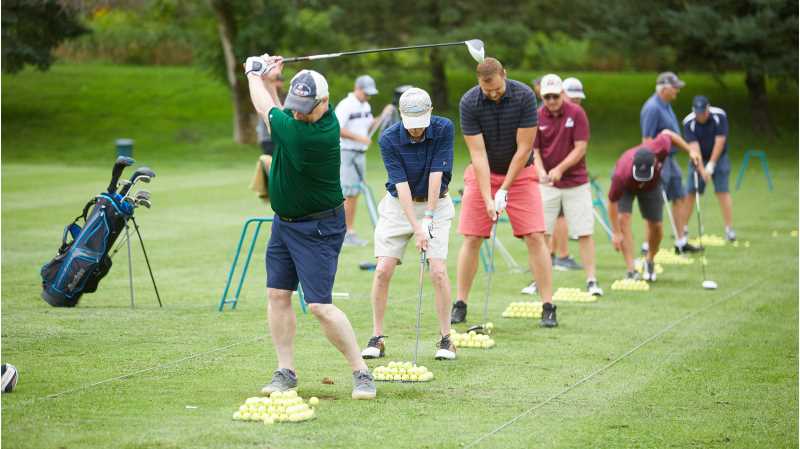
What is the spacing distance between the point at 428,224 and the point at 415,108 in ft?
2.69

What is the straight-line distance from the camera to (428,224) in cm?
870

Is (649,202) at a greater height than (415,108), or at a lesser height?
lesser

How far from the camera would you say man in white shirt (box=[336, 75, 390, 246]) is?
1602cm

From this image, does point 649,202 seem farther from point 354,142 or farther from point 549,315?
point 354,142

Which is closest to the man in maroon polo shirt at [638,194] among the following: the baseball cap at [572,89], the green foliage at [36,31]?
the baseball cap at [572,89]

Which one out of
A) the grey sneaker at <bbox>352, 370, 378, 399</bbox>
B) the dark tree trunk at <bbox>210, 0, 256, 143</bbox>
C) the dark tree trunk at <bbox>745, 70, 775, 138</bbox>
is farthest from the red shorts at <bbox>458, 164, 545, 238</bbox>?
the dark tree trunk at <bbox>745, 70, 775, 138</bbox>

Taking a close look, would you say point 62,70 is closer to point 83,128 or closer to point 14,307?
point 83,128

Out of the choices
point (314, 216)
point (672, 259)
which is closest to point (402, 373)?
point (314, 216)

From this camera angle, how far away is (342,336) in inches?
293

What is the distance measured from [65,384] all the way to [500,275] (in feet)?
22.4

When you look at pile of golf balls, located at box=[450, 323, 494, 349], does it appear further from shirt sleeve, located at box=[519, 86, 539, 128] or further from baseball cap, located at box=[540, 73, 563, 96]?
baseball cap, located at box=[540, 73, 563, 96]

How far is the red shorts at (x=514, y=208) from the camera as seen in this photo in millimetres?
10125

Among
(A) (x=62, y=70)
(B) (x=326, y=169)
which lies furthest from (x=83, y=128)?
(B) (x=326, y=169)

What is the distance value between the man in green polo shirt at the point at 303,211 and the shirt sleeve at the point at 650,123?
7.35 metres
